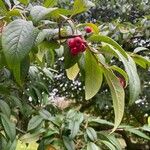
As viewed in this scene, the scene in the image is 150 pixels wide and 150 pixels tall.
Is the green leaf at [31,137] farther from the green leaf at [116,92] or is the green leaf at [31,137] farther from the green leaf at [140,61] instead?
the green leaf at [116,92]

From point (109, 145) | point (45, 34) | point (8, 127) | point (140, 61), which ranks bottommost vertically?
point (109, 145)

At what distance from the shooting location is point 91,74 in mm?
922

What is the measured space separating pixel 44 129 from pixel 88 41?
0.79 meters

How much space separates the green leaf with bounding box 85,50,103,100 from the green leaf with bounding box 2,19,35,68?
157 millimetres

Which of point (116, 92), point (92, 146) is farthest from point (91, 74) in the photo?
point (92, 146)

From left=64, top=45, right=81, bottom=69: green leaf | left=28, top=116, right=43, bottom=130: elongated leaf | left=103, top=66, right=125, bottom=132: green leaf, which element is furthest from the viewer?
left=28, top=116, right=43, bottom=130: elongated leaf

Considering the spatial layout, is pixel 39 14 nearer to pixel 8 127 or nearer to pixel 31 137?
pixel 8 127

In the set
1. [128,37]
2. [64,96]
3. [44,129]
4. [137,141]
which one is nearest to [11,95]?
[44,129]

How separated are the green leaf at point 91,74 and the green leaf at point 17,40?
16 centimetres

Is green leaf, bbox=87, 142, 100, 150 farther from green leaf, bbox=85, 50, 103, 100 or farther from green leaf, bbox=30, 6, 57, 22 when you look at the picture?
green leaf, bbox=30, 6, 57, 22

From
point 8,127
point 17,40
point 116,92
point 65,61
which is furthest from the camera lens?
point 8,127

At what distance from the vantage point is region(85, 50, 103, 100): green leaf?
89cm

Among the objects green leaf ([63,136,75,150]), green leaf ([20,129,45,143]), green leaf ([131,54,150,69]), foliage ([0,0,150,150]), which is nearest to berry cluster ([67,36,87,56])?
foliage ([0,0,150,150])

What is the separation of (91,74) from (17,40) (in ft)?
0.75
